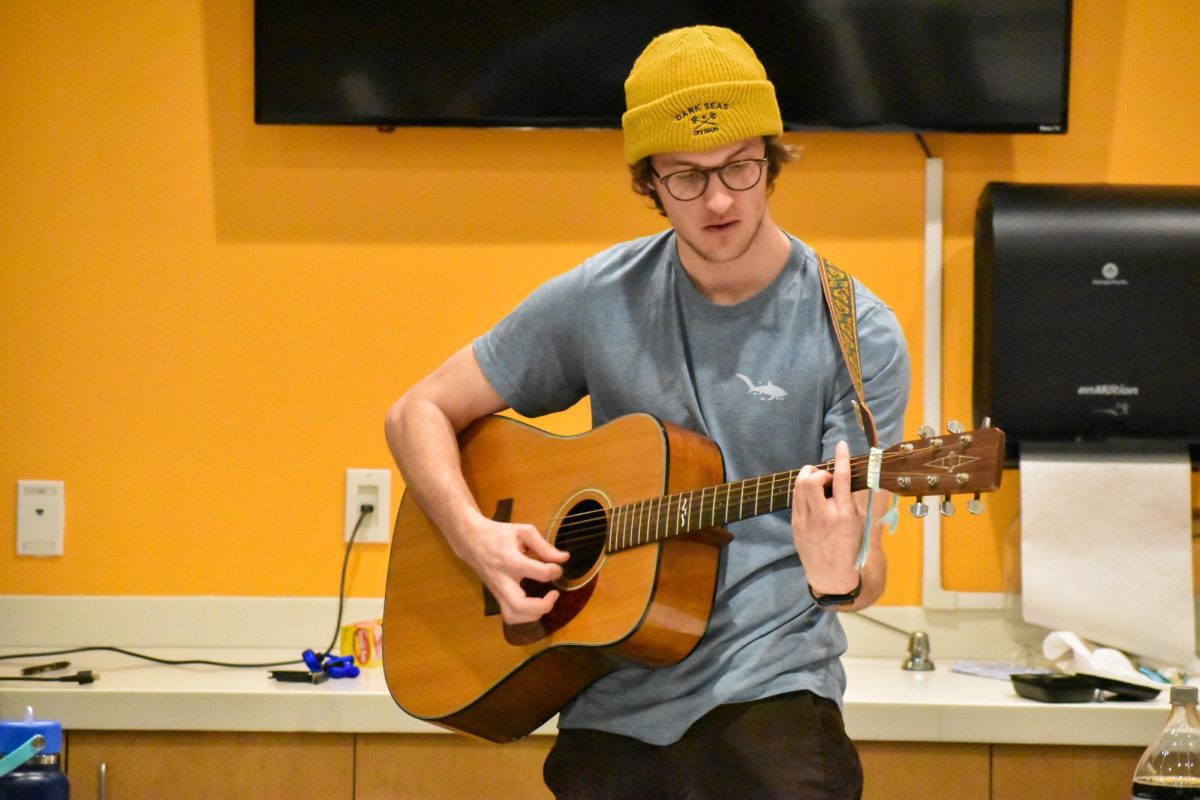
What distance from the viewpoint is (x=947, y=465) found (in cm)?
143

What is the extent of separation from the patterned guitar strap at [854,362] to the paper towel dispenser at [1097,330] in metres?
0.89

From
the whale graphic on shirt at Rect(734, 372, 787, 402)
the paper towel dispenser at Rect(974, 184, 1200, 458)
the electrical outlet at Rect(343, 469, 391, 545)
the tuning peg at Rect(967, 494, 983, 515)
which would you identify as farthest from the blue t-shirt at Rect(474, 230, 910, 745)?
the electrical outlet at Rect(343, 469, 391, 545)

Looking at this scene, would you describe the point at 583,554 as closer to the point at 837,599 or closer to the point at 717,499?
the point at 717,499

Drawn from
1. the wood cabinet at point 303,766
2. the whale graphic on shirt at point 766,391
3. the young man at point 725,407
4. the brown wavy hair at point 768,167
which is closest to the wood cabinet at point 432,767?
the wood cabinet at point 303,766

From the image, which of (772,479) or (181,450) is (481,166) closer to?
(181,450)

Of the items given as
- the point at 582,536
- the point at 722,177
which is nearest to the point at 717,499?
the point at 582,536

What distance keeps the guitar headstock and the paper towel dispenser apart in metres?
1.09

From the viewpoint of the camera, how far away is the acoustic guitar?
5.09ft

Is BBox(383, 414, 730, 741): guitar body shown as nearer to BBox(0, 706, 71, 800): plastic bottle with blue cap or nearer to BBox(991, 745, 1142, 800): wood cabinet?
BBox(0, 706, 71, 800): plastic bottle with blue cap

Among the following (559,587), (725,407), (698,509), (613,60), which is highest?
(613,60)

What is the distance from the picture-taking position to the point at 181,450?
274 cm

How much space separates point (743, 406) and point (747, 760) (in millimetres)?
413

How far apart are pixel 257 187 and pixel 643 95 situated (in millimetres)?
1244

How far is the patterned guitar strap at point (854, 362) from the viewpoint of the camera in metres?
1.48
